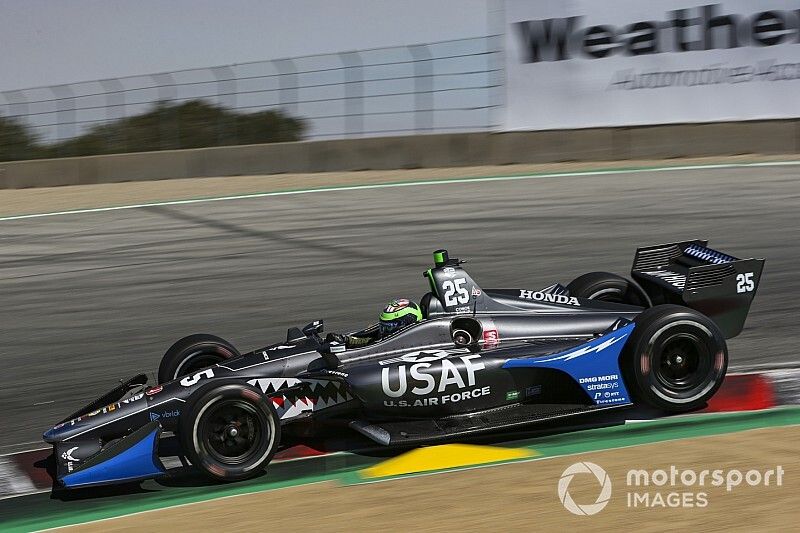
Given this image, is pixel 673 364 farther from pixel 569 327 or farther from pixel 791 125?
pixel 791 125

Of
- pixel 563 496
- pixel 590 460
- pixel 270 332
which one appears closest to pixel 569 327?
pixel 590 460

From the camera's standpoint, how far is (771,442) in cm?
630

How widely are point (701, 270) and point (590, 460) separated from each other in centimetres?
211

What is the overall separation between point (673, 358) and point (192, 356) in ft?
10.7

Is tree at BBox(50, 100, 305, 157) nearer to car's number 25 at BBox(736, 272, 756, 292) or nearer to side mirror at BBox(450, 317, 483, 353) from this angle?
car's number 25 at BBox(736, 272, 756, 292)

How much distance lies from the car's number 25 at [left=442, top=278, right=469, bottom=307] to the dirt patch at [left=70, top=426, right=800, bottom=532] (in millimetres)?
1347

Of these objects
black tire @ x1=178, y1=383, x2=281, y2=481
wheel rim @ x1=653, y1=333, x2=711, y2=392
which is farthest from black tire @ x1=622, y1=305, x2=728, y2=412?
black tire @ x1=178, y1=383, x2=281, y2=481

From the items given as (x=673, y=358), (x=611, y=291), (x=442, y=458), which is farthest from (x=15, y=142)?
(x=673, y=358)

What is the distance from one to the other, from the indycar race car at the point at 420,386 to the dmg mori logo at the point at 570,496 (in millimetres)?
687

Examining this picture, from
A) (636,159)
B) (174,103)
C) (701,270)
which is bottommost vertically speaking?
(701,270)

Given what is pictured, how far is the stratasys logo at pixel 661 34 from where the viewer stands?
673 inches

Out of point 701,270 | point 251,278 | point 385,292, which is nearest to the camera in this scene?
point 701,270

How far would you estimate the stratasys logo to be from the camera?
17.1m

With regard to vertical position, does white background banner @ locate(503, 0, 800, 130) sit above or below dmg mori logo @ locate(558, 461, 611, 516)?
above
